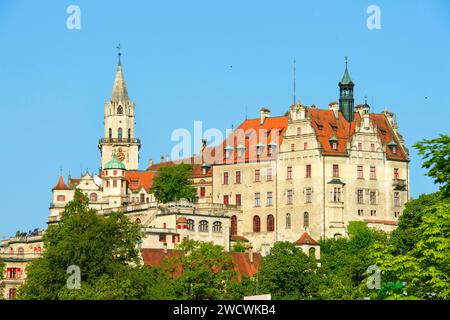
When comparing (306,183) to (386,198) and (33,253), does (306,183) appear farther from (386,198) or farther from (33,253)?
(33,253)

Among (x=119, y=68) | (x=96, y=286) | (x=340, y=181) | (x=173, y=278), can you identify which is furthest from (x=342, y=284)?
(x=119, y=68)

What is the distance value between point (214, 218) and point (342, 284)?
140 ft

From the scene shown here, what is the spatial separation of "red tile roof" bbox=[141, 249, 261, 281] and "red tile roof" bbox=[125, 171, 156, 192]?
109ft

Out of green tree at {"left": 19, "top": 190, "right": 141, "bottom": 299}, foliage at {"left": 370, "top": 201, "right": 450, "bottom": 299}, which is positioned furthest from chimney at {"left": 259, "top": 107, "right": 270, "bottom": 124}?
foliage at {"left": 370, "top": 201, "right": 450, "bottom": 299}

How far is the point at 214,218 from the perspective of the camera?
137000mm

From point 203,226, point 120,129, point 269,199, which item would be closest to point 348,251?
point 269,199

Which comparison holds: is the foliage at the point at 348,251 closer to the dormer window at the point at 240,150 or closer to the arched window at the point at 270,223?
the arched window at the point at 270,223

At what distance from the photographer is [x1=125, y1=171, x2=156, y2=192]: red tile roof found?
519ft

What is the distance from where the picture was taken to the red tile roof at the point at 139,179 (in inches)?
6230

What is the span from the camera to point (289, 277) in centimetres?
10669

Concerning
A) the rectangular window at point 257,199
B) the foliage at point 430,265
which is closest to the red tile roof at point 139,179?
the rectangular window at point 257,199

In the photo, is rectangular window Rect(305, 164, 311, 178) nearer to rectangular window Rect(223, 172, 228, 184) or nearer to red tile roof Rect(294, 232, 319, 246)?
red tile roof Rect(294, 232, 319, 246)

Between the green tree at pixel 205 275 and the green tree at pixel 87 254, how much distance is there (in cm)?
385
